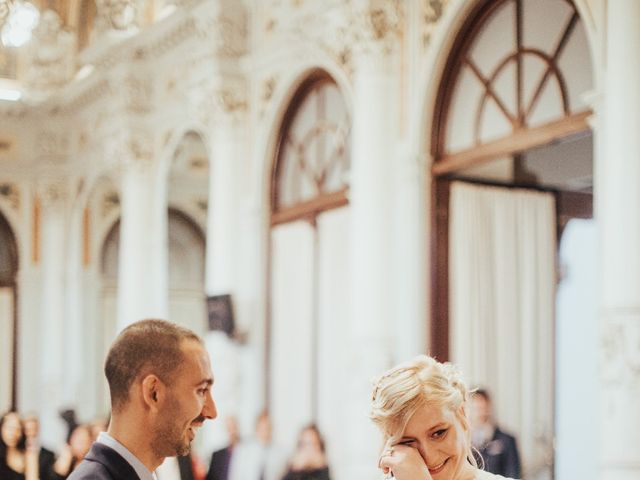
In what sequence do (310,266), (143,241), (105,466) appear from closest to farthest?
(105,466)
(310,266)
(143,241)

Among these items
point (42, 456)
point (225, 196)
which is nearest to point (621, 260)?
point (42, 456)

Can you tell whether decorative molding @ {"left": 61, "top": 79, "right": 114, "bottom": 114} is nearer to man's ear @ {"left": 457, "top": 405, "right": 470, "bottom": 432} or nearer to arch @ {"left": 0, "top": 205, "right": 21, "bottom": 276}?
arch @ {"left": 0, "top": 205, "right": 21, "bottom": 276}

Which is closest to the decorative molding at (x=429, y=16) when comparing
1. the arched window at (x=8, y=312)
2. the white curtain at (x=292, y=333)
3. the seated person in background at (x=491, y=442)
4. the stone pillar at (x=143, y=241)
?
the white curtain at (x=292, y=333)

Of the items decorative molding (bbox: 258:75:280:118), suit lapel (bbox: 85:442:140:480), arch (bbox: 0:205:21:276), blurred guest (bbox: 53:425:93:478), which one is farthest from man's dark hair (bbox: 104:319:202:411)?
arch (bbox: 0:205:21:276)

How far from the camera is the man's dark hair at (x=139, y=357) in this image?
250 cm

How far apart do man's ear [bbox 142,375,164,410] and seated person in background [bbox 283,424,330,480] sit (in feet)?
19.5

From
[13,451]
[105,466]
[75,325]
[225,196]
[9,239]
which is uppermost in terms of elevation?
[225,196]

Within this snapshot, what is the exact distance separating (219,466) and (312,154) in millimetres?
2862

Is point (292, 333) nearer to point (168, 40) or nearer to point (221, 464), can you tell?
point (221, 464)

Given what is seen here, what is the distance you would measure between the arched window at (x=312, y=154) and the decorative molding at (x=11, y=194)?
655cm

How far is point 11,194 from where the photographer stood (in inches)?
637

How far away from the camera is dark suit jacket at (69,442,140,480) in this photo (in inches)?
93.4

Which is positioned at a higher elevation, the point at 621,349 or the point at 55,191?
the point at 55,191

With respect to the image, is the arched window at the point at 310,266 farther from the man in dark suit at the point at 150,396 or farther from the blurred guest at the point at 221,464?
the man in dark suit at the point at 150,396
